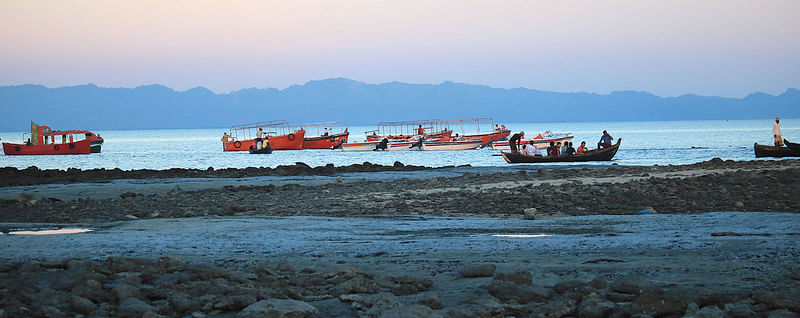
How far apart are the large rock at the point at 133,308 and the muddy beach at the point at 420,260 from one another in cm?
2

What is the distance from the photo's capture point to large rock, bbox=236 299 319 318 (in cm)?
505

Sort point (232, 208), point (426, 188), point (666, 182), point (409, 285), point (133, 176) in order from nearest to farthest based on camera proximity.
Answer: point (409, 285) → point (232, 208) → point (666, 182) → point (426, 188) → point (133, 176)

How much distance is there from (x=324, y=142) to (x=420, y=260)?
2738 inches

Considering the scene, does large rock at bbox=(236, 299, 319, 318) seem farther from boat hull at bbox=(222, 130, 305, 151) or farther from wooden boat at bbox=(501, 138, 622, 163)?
boat hull at bbox=(222, 130, 305, 151)

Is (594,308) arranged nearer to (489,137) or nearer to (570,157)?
(570,157)

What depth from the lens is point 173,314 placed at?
5.36 m

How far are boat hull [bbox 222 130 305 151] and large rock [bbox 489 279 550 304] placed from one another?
6897 centimetres

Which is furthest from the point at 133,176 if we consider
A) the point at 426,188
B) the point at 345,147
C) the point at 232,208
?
the point at 345,147

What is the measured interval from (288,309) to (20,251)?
4369 mm

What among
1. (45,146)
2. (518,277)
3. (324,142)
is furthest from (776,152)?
(45,146)

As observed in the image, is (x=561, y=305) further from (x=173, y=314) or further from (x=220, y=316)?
(x=173, y=314)

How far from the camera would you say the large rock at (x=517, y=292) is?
222 inches

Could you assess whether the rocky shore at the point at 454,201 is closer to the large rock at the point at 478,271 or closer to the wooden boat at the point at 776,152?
the large rock at the point at 478,271

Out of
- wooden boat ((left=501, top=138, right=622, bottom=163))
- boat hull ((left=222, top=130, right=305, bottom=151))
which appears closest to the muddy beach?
wooden boat ((left=501, top=138, right=622, bottom=163))
